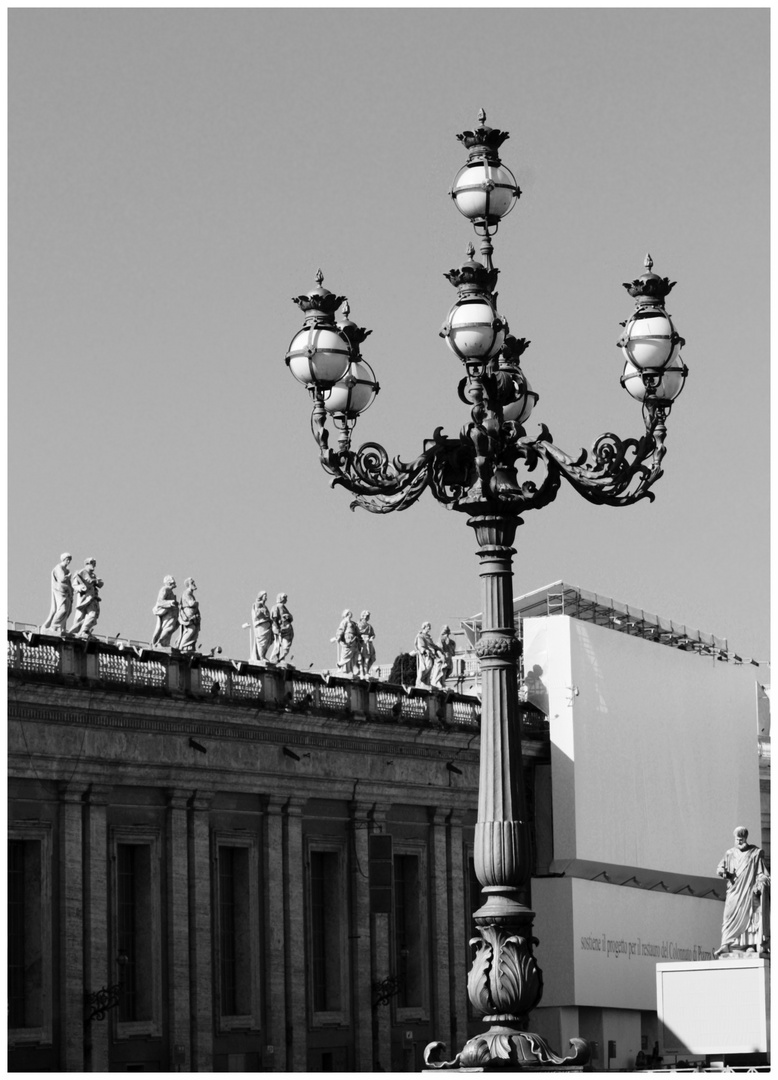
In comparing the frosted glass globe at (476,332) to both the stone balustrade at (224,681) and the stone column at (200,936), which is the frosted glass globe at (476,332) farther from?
the stone column at (200,936)

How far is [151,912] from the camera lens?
157ft

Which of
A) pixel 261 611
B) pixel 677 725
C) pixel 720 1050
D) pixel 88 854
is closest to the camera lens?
pixel 720 1050

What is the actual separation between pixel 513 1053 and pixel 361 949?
39233mm

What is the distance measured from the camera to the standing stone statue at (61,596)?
148ft

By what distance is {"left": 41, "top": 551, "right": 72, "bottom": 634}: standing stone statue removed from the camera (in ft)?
148

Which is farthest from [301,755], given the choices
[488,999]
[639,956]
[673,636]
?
[488,999]

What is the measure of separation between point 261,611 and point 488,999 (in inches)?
1436

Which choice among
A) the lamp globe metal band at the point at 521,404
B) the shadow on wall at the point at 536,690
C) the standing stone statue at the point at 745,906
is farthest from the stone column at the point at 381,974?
the lamp globe metal band at the point at 521,404

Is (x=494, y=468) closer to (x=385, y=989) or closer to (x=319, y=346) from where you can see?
(x=319, y=346)

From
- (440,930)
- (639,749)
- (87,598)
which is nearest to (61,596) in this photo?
(87,598)

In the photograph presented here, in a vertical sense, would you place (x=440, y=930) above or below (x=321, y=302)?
below

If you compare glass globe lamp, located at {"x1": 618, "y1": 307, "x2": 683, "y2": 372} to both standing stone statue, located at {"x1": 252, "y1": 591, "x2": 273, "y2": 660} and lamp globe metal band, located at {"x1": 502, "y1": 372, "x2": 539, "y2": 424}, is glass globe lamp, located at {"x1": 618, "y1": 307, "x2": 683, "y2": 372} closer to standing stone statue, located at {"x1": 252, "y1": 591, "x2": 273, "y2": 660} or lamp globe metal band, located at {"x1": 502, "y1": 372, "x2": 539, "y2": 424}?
lamp globe metal band, located at {"x1": 502, "y1": 372, "x2": 539, "y2": 424}

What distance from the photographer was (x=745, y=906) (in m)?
37.2

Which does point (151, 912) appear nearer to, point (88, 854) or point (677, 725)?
point (88, 854)
